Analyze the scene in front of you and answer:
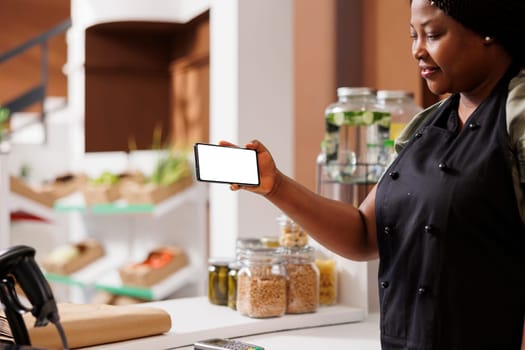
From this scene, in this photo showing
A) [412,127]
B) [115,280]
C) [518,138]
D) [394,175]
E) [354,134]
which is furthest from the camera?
[115,280]

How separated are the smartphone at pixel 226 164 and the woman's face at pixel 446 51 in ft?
1.15

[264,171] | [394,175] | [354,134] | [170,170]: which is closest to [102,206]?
[170,170]

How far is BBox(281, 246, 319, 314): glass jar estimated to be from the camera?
6.75 feet

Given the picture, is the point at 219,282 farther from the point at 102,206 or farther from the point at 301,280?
the point at 102,206

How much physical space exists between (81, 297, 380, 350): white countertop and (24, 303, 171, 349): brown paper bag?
0.02 meters

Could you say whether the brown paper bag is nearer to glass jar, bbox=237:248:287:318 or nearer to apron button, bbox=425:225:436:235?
glass jar, bbox=237:248:287:318

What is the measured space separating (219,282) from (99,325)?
573 mm

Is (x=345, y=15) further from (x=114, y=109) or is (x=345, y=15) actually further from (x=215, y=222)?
(x=114, y=109)

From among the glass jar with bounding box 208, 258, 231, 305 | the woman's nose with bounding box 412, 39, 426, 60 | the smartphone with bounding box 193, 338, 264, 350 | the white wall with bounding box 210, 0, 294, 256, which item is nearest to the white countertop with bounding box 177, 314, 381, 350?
the smartphone with bounding box 193, 338, 264, 350

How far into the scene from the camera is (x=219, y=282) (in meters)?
2.17

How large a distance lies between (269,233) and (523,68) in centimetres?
196

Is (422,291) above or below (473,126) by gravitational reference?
below

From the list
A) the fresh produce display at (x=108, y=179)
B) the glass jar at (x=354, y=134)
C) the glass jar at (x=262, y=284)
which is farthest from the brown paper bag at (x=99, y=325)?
the fresh produce display at (x=108, y=179)

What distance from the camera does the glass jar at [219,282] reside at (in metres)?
2.17
